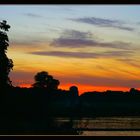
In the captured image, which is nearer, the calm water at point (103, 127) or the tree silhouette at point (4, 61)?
the calm water at point (103, 127)

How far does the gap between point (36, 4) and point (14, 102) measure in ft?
43.1

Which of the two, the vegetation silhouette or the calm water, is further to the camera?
the vegetation silhouette

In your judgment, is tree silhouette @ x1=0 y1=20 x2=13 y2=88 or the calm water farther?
tree silhouette @ x1=0 y1=20 x2=13 y2=88

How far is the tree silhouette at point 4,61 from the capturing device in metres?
14.2

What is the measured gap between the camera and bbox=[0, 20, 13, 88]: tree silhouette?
1420cm

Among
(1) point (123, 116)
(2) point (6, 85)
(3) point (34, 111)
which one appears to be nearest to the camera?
(2) point (6, 85)

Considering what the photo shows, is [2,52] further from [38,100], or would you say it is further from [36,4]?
[36,4]

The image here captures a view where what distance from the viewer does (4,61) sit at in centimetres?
1471

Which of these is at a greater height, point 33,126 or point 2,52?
point 2,52

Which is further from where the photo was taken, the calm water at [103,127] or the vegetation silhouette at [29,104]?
the vegetation silhouette at [29,104]

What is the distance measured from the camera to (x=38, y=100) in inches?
595

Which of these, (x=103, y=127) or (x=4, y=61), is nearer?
(x=4, y=61)
